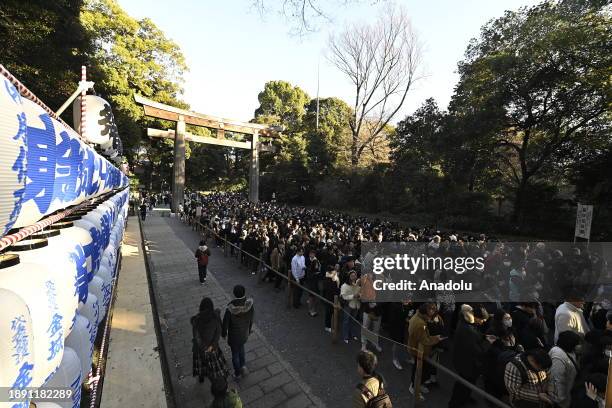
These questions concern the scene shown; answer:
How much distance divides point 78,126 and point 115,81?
17.2 metres

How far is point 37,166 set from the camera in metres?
1.60

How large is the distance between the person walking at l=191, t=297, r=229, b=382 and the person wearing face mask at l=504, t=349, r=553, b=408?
3.16m

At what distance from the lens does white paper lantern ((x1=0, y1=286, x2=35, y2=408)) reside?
116cm

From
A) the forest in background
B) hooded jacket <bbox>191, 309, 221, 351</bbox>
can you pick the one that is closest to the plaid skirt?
hooded jacket <bbox>191, 309, 221, 351</bbox>

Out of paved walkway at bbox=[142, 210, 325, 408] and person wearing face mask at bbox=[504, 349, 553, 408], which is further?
paved walkway at bbox=[142, 210, 325, 408]

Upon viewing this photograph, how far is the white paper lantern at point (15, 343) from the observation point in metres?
1.16

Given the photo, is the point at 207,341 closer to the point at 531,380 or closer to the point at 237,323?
the point at 237,323

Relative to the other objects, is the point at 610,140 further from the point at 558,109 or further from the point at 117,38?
the point at 117,38

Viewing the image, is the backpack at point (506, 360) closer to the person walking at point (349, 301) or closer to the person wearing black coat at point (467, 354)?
the person wearing black coat at point (467, 354)

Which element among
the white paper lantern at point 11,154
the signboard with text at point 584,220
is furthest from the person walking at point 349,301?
the signboard with text at point 584,220

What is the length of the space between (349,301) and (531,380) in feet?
8.93

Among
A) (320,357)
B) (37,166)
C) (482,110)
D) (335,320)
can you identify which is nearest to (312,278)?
(335,320)

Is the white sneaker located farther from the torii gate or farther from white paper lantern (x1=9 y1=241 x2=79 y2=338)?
the torii gate

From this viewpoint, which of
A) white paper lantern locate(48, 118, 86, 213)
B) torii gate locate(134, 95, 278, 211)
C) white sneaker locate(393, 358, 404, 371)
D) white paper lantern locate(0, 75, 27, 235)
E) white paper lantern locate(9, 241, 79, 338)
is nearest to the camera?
white paper lantern locate(0, 75, 27, 235)
